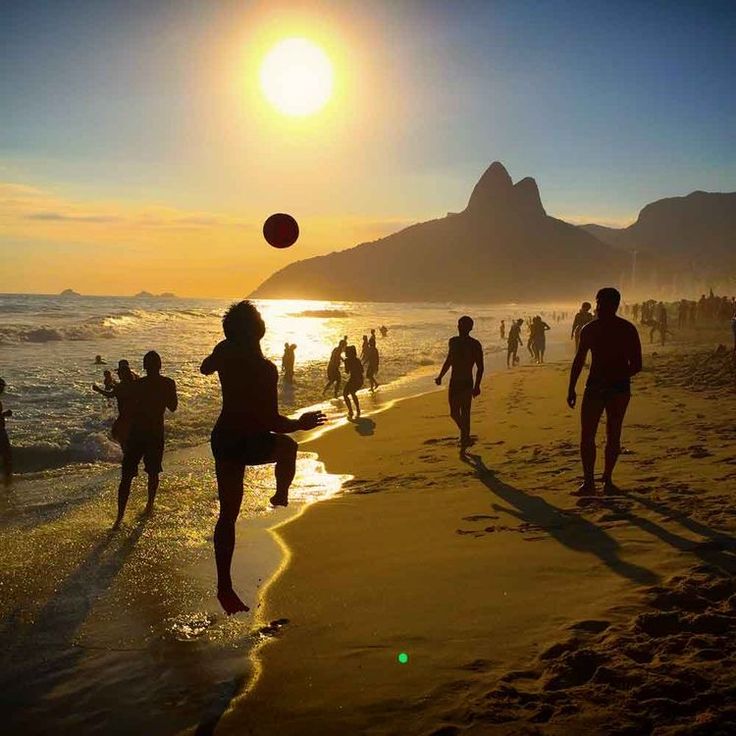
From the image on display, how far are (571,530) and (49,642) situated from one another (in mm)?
4326

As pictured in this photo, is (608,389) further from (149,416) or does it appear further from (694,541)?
(149,416)

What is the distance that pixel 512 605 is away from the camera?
14.0 feet

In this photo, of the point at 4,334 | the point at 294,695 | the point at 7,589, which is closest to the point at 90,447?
the point at 7,589

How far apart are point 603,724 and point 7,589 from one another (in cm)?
506

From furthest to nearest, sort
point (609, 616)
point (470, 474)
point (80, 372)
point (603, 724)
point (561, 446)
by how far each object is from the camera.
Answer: point (80, 372), point (561, 446), point (470, 474), point (609, 616), point (603, 724)

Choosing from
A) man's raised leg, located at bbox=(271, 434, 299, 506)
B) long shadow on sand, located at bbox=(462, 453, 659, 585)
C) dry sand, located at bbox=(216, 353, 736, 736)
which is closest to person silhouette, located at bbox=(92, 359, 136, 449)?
dry sand, located at bbox=(216, 353, 736, 736)

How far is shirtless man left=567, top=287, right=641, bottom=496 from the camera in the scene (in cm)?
704

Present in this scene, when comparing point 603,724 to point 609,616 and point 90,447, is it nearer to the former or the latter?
point 609,616

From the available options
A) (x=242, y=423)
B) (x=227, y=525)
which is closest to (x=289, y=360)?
(x=227, y=525)

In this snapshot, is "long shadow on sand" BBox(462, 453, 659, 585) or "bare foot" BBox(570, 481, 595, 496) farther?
"bare foot" BBox(570, 481, 595, 496)

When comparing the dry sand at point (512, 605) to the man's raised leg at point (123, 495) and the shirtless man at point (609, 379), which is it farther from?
the man's raised leg at point (123, 495)

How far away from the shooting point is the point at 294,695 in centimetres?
345

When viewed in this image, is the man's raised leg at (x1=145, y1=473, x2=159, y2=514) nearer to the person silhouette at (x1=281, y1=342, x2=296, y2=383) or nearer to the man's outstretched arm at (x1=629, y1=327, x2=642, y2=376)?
the man's outstretched arm at (x1=629, y1=327, x2=642, y2=376)

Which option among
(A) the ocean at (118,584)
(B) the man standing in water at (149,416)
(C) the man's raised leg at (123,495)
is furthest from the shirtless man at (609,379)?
(C) the man's raised leg at (123,495)
